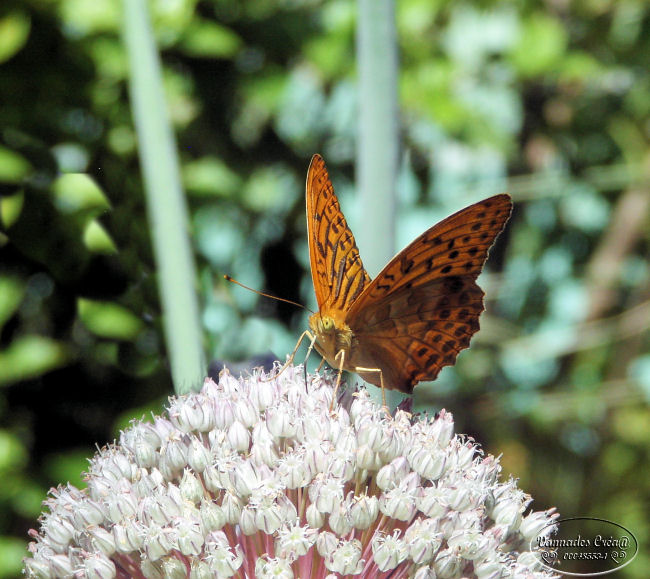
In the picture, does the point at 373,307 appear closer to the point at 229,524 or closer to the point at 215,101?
the point at 229,524

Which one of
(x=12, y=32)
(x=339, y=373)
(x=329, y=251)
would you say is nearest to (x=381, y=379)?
(x=339, y=373)

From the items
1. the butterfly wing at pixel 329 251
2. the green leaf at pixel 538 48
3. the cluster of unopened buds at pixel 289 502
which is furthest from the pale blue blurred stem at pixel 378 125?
the green leaf at pixel 538 48

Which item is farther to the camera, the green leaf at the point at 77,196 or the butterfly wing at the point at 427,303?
the green leaf at the point at 77,196

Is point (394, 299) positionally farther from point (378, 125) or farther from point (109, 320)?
point (109, 320)

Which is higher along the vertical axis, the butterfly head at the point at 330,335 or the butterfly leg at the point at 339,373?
the butterfly head at the point at 330,335

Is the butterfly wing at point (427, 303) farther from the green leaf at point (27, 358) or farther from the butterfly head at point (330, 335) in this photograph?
the green leaf at point (27, 358)

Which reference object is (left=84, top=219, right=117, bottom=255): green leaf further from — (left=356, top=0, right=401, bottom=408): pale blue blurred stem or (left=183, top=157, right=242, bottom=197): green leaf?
(left=356, top=0, right=401, bottom=408): pale blue blurred stem
